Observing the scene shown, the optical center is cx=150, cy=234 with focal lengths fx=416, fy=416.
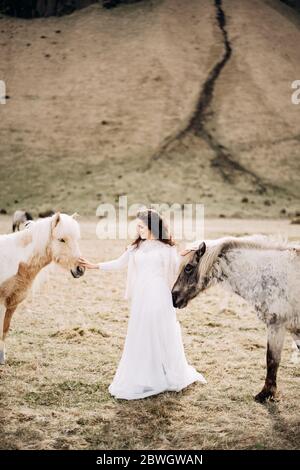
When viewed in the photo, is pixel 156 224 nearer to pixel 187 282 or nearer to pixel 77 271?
pixel 187 282

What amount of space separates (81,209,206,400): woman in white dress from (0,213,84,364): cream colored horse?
98 centimetres

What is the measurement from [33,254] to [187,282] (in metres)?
2.30

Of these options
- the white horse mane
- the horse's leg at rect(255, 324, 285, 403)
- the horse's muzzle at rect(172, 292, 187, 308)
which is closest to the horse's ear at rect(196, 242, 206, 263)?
the white horse mane

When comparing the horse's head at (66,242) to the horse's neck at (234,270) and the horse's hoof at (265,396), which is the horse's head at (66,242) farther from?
the horse's hoof at (265,396)

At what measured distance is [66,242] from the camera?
236 inches

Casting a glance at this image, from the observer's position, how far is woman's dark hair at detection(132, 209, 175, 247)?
5617 mm

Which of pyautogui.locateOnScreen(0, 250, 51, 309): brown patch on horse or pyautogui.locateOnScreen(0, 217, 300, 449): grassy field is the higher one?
pyautogui.locateOnScreen(0, 250, 51, 309): brown patch on horse

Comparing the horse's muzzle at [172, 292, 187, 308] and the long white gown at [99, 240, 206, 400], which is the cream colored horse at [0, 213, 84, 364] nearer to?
the long white gown at [99, 240, 206, 400]

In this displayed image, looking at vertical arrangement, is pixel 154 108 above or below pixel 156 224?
above

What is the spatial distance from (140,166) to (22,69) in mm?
24642

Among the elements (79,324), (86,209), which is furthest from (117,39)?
(79,324)

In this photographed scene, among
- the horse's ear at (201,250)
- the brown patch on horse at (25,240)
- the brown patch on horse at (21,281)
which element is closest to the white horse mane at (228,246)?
the horse's ear at (201,250)

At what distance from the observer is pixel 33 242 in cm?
611

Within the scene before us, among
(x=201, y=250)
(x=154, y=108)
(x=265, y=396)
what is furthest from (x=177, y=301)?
(x=154, y=108)
